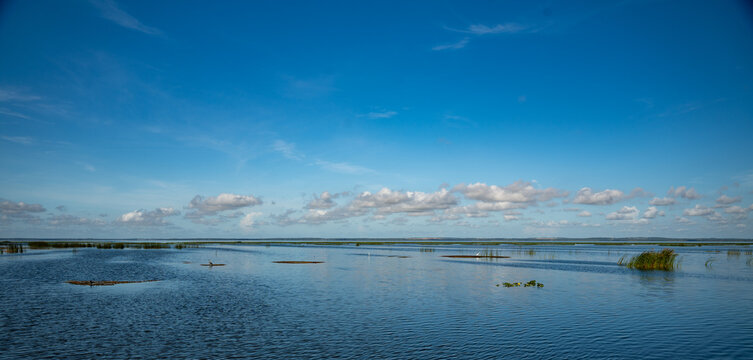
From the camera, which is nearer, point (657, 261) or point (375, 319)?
point (375, 319)

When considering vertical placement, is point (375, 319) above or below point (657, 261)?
below

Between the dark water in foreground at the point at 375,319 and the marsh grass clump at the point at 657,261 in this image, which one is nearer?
the dark water in foreground at the point at 375,319

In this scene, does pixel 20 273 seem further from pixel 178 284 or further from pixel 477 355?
pixel 477 355

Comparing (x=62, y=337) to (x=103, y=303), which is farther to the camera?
(x=103, y=303)

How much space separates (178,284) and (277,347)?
101 feet

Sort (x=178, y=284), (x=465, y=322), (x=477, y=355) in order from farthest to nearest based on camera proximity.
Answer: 1. (x=178, y=284)
2. (x=465, y=322)
3. (x=477, y=355)

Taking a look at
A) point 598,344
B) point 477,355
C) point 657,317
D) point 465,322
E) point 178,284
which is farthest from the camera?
point 178,284

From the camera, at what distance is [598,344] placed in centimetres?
2334

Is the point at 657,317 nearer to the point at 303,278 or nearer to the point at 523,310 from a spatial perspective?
the point at 523,310

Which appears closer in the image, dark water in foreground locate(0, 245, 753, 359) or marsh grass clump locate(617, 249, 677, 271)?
dark water in foreground locate(0, 245, 753, 359)

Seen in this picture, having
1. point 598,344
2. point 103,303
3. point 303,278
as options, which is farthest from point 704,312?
point 103,303

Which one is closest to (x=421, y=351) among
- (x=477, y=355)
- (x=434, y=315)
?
(x=477, y=355)

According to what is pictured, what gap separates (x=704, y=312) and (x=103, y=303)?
46.0 metres

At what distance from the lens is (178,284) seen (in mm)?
47812
